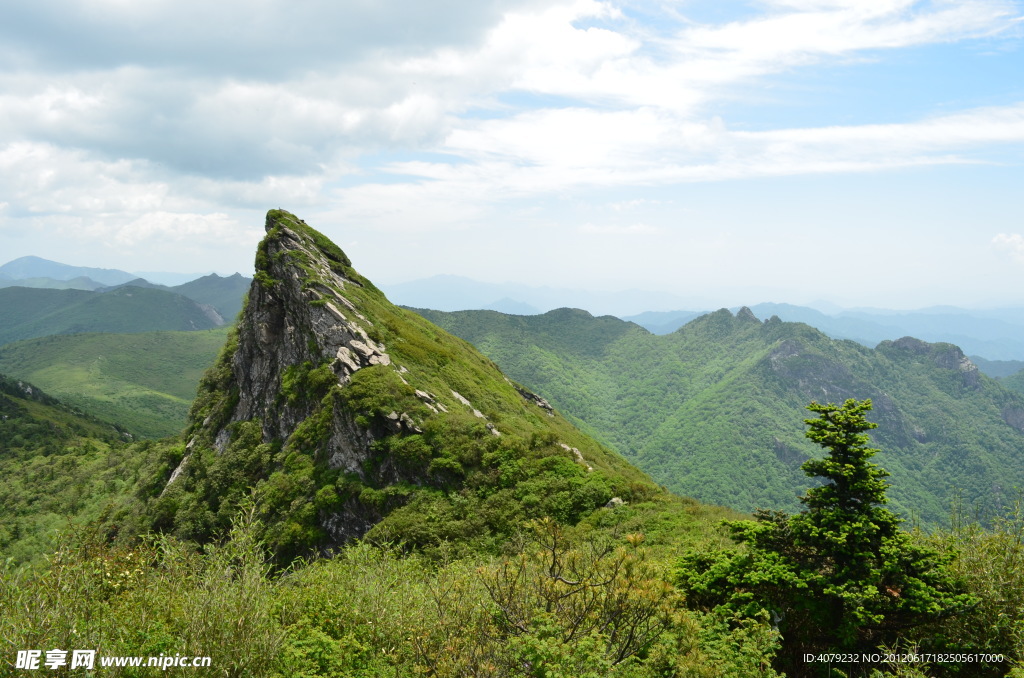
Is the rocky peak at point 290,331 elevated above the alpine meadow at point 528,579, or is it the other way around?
the rocky peak at point 290,331

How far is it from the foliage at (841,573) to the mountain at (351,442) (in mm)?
16217

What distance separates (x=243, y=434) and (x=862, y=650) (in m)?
54.6

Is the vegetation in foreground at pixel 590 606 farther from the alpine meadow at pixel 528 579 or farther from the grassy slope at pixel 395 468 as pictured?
the grassy slope at pixel 395 468

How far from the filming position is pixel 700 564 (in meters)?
19.4

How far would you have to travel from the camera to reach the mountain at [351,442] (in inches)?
1398

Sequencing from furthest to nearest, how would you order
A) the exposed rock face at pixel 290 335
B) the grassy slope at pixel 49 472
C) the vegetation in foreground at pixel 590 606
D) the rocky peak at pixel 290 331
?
the grassy slope at pixel 49 472
the rocky peak at pixel 290 331
the exposed rock face at pixel 290 335
the vegetation in foreground at pixel 590 606

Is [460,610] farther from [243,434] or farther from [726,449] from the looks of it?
[726,449]

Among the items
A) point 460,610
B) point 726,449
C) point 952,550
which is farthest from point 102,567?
point 726,449

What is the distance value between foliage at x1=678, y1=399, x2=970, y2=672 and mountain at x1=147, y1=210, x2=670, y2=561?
53.2 ft

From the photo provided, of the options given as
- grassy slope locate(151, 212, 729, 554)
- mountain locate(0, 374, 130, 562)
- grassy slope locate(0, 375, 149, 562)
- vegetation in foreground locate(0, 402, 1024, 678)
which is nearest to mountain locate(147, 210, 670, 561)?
grassy slope locate(151, 212, 729, 554)

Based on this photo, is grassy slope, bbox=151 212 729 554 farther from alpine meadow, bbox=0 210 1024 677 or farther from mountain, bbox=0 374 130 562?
mountain, bbox=0 374 130 562

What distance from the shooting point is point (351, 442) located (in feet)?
139

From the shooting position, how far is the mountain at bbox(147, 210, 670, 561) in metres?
35.5

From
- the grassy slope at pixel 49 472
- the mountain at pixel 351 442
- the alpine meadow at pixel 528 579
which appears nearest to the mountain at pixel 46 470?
the grassy slope at pixel 49 472
